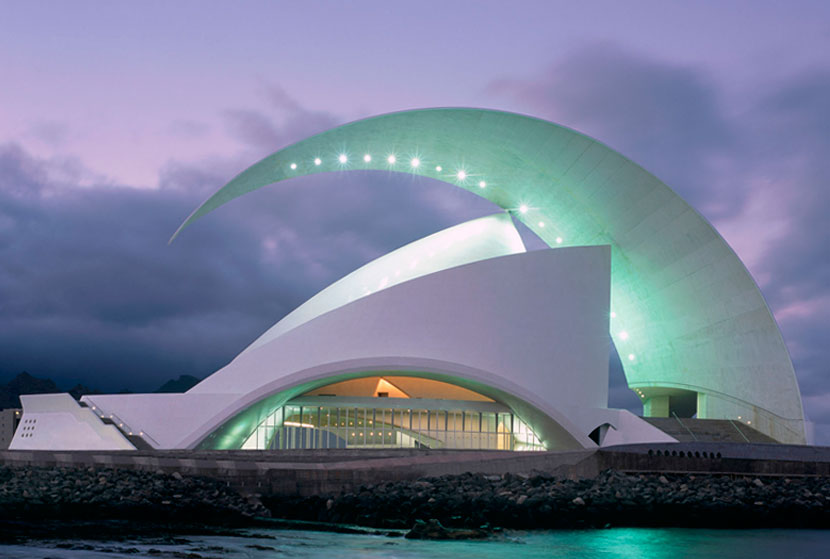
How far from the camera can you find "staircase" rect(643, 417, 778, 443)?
2764 centimetres

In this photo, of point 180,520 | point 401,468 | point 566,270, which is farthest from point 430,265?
point 180,520

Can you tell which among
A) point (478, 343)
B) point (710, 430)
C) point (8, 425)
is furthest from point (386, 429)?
point (8, 425)

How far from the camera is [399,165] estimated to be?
3050 centimetres

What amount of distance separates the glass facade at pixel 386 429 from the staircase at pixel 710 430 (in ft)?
15.1

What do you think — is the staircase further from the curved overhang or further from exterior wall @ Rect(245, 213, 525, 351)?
exterior wall @ Rect(245, 213, 525, 351)

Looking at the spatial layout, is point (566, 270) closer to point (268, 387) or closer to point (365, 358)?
point (365, 358)

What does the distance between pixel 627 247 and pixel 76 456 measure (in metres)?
21.0

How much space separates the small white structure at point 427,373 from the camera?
23.5 metres

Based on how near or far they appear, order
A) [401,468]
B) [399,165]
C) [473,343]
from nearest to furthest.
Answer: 1. [401,468]
2. [473,343]
3. [399,165]

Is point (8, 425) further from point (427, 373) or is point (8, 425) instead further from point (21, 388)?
point (21, 388)

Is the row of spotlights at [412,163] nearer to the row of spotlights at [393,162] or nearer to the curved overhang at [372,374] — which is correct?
the row of spotlights at [393,162]

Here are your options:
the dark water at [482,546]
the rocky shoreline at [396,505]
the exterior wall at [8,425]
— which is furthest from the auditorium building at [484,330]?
the exterior wall at [8,425]

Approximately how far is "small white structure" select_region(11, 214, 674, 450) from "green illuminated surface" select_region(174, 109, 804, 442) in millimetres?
2877

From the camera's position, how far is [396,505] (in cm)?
1483
